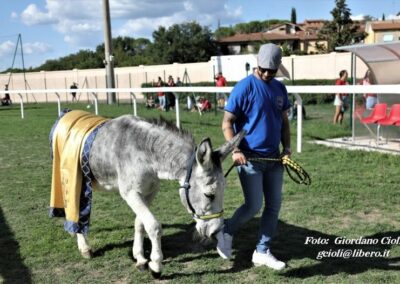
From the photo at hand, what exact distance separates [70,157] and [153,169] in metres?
1.14

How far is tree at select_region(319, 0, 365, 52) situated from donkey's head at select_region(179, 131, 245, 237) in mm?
63124

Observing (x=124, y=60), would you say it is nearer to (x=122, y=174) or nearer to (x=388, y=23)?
(x=388, y=23)

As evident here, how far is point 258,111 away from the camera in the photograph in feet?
13.4

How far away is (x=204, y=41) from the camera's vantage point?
8344 centimetres

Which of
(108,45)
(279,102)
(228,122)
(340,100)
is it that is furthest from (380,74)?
(108,45)

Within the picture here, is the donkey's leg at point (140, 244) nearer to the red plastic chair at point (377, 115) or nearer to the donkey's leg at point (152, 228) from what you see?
the donkey's leg at point (152, 228)

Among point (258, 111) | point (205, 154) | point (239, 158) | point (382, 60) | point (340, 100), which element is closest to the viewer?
point (205, 154)

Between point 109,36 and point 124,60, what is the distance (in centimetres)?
5247

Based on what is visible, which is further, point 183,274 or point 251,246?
point 251,246

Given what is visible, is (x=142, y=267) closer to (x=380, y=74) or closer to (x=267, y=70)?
(x=267, y=70)

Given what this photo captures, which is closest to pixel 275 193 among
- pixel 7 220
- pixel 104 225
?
pixel 104 225

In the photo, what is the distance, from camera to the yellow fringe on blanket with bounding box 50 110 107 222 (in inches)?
188

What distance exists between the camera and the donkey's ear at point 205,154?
3535mm

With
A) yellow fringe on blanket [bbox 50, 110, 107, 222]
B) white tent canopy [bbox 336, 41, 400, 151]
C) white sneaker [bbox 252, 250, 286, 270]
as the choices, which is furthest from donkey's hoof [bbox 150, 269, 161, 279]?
white tent canopy [bbox 336, 41, 400, 151]
